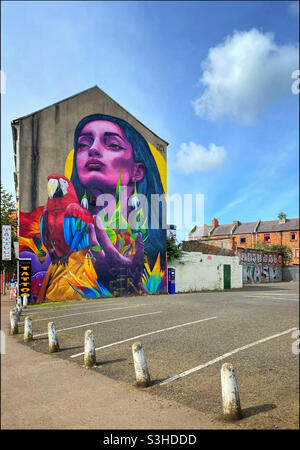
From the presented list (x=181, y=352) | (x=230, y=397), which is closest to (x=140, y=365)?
(x=230, y=397)

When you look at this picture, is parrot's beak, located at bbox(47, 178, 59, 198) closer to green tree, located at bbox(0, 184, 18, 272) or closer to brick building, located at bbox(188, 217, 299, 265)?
green tree, located at bbox(0, 184, 18, 272)

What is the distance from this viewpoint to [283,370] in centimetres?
674

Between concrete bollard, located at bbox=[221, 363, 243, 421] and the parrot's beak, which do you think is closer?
the parrot's beak

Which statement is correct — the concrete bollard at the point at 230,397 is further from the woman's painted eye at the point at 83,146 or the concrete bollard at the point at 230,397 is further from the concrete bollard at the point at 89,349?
the woman's painted eye at the point at 83,146

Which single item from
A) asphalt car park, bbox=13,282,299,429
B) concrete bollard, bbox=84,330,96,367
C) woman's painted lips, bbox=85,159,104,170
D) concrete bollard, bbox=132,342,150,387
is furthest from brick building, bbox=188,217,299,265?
concrete bollard, bbox=84,330,96,367

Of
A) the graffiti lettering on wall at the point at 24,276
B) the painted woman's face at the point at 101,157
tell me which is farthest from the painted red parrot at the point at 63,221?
the graffiti lettering on wall at the point at 24,276

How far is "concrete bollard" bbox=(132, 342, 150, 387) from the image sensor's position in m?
5.30

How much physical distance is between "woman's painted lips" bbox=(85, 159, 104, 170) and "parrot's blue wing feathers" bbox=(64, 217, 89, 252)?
89cm

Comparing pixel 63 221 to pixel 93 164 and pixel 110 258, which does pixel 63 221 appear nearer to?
pixel 110 258

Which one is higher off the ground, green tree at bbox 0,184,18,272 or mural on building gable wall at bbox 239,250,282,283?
green tree at bbox 0,184,18,272

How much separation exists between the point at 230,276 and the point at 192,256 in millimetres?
11648

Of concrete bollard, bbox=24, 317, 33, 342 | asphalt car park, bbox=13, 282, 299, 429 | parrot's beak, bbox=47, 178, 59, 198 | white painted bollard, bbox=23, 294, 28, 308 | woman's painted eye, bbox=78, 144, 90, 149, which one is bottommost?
asphalt car park, bbox=13, 282, 299, 429
